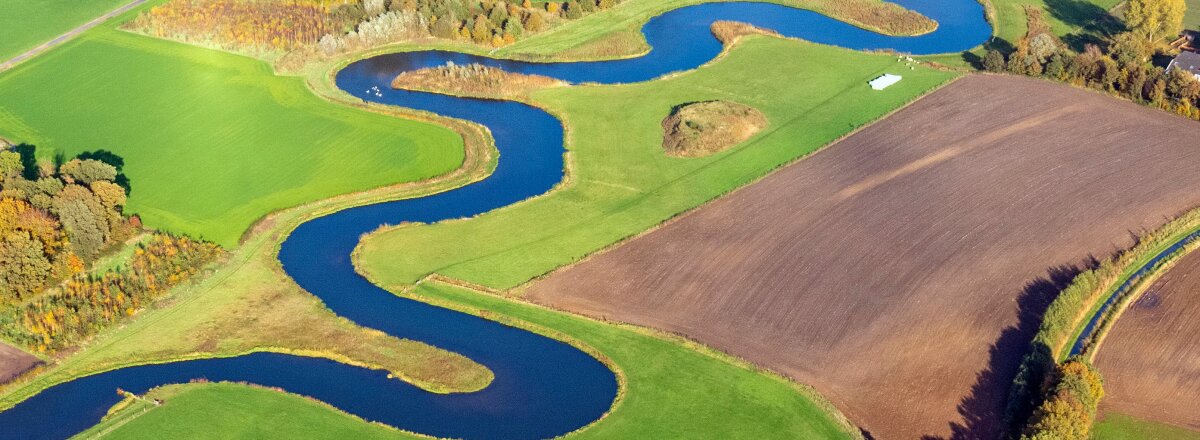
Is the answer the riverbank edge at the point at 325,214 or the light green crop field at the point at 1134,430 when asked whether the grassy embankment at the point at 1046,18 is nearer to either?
the riverbank edge at the point at 325,214

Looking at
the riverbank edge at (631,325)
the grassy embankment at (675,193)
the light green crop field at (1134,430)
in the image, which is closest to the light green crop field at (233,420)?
the grassy embankment at (675,193)

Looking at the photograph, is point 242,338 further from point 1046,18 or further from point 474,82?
point 1046,18

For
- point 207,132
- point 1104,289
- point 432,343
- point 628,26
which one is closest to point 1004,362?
point 1104,289

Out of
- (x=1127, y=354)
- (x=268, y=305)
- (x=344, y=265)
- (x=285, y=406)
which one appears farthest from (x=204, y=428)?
(x=1127, y=354)

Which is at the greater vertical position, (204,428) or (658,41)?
(658,41)

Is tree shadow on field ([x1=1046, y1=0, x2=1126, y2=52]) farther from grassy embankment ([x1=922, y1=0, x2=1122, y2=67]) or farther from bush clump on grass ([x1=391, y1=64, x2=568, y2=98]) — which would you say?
bush clump on grass ([x1=391, y1=64, x2=568, y2=98])

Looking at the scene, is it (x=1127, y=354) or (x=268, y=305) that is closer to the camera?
(x=1127, y=354)

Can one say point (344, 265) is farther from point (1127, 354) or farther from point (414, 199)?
point (1127, 354)
